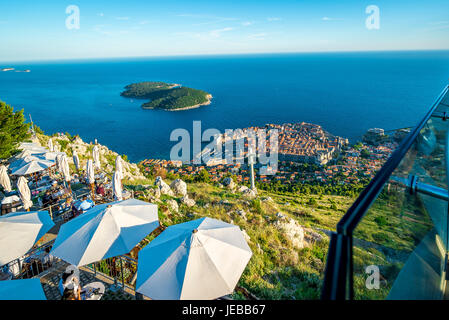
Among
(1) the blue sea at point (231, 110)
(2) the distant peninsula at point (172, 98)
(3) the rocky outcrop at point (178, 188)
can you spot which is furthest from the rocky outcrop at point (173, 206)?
(2) the distant peninsula at point (172, 98)

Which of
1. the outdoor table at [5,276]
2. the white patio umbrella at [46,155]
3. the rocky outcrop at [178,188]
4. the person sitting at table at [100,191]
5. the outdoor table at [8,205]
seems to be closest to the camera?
the outdoor table at [5,276]

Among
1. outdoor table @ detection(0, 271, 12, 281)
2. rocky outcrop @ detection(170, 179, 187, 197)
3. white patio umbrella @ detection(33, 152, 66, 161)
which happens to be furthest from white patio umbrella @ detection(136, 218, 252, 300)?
white patio umbrella @ detection(33, 152, 66, 161)

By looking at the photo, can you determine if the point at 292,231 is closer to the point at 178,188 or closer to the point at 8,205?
the point at 178,188

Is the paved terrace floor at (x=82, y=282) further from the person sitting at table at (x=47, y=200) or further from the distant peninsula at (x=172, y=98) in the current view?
the distant peninsula at (x=172, y=98)

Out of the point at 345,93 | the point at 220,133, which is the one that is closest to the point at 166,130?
the point at 220,133

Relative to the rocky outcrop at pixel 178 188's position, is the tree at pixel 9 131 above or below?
above

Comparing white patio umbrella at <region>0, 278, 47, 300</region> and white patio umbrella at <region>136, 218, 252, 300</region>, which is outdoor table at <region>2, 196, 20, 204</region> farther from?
white patio umbrella at <region>136, 218, 252, 300</region>

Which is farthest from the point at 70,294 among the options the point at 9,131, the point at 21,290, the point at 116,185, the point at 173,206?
the point at 9,131
